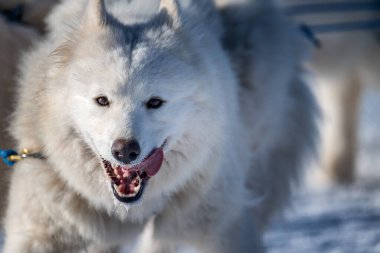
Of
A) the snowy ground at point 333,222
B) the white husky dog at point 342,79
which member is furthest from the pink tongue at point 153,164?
the white husky dog at point 342,79

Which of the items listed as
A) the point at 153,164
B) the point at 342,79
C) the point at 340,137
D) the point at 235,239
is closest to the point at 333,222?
the point at 340,137

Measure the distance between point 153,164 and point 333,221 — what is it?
119 inches

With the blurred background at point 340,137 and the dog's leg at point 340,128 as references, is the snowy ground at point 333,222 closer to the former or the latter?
the blurred background at point 340,137

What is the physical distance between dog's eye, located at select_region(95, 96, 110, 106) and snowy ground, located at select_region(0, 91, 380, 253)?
2.42m

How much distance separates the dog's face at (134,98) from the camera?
3332mm

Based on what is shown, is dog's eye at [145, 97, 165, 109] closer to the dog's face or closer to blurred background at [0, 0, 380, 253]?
the dog's face

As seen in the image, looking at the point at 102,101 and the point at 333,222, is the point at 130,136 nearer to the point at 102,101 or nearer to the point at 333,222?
the point at 102,101

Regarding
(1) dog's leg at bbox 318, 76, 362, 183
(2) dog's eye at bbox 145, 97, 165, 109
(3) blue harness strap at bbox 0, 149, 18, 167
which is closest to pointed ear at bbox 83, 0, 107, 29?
(2) dog's eye at bbox 145, 97, 165, 109

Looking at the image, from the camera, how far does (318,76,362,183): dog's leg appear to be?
809 cm

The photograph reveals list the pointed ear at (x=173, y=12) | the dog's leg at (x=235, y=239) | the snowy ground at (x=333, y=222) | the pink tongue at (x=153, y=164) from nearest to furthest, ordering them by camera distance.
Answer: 1. the pink tongue at (x=153, y=164)
2. the pointed ear at (x=173, y=12)
3. the dog's leg at (x=235, y=239)
4. the snowy ground at (x=333, y=222)

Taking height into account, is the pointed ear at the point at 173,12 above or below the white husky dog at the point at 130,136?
above

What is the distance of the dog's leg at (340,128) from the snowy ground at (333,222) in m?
0.22

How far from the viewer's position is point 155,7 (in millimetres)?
3926

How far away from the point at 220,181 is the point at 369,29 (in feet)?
17.0
